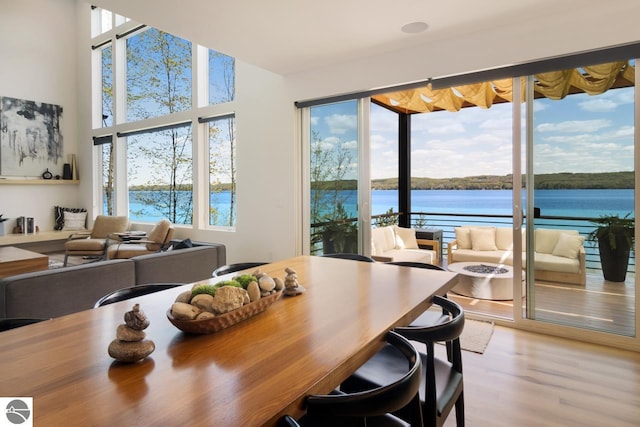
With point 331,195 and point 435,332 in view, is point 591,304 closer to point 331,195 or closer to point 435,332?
point 435,332

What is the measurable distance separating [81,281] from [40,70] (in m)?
7.08

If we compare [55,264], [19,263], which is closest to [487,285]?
[19,263]

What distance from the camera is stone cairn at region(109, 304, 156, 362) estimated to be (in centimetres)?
96

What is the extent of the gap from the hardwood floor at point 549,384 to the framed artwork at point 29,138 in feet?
27.8

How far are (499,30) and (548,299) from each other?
93.5 inches

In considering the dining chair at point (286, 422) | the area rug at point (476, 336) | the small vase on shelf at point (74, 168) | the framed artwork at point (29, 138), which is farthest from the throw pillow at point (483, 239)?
the framed artwork at point (29, 138)

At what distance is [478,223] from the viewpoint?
6707 millimetres

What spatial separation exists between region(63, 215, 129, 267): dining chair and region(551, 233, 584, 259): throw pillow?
236 inches

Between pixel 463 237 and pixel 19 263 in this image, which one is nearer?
pixel 19 263

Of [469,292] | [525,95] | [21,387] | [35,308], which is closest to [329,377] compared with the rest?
[21,387]

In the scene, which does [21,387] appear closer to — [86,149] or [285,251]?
[285,251]

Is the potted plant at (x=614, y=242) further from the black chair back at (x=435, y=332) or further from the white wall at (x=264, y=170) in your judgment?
the white wall at (x=264, y=170)

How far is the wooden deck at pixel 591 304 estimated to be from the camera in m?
2.83

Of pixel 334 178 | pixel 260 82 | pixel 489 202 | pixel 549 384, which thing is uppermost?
pixel 260 82
